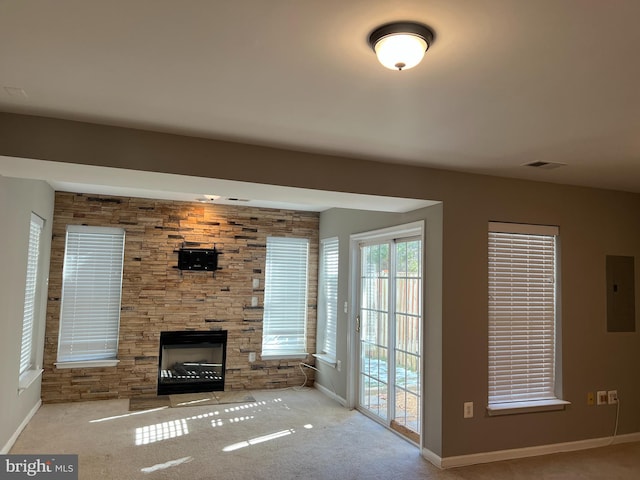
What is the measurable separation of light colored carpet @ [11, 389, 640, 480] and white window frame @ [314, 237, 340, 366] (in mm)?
1020

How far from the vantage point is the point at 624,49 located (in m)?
1.87

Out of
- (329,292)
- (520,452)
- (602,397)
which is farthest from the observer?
(329,292)

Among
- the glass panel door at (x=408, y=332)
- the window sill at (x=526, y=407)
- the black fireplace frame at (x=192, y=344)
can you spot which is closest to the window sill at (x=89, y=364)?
the black fireplace frame at (x=192, y=344)

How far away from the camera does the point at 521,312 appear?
4.20m

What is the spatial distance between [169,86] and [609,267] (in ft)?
14.1

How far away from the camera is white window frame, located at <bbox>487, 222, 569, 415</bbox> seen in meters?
4.08

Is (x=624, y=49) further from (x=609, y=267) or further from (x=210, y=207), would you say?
(x=210, y=207)

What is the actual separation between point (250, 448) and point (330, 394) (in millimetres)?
1911

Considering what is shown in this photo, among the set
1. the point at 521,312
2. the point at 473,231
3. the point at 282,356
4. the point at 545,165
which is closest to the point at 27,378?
the point at 282,356

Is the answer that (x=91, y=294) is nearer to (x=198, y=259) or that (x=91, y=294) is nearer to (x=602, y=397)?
(x=198, y=259)

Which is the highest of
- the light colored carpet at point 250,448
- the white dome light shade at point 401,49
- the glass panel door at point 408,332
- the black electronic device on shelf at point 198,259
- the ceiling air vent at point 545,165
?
the ceiling air vent at point 545,165

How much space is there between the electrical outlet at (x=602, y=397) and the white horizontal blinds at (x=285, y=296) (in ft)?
11.4

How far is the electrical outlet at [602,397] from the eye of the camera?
4324mm

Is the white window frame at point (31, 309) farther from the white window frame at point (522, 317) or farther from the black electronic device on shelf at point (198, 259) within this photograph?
the white window frame at point (522, 317)
